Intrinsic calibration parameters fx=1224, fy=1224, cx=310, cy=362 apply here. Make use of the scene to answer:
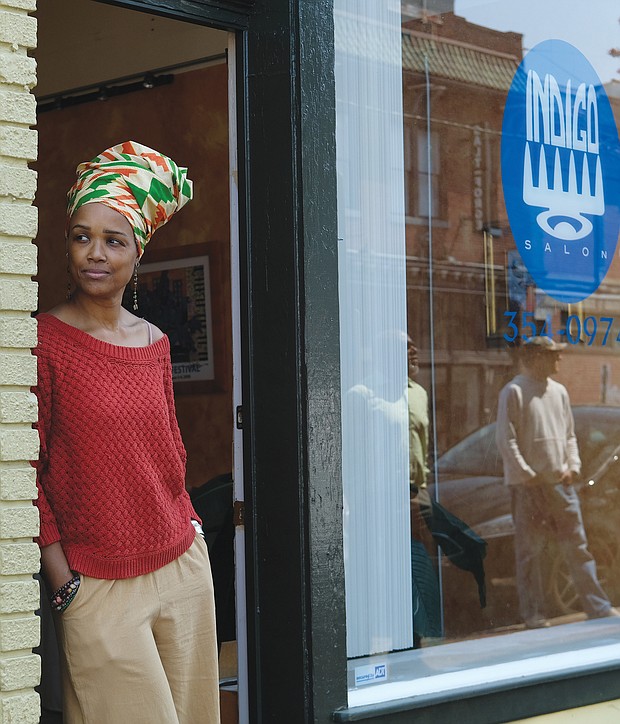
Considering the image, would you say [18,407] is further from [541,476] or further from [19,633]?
[541,476]

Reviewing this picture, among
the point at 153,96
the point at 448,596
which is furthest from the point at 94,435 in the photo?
the point at 153,96

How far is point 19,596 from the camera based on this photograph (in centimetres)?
305

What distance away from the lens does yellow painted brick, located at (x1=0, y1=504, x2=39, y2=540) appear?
3037mm

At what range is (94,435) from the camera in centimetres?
326

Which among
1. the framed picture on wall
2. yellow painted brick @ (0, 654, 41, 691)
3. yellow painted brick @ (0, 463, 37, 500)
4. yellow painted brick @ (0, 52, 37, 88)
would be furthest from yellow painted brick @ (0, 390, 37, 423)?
the framed picture on wall

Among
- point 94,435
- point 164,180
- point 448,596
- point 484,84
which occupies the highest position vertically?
point 484,84

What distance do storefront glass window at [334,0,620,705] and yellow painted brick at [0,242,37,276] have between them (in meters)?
1.44

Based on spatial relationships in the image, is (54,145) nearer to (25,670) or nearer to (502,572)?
(502,572)

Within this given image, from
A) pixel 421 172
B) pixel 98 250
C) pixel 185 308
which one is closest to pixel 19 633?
pixel 98 250

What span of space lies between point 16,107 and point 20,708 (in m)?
1.51

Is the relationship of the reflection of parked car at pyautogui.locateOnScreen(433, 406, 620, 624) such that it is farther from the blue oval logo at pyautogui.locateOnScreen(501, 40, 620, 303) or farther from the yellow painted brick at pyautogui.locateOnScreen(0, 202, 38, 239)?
the yellow painted brick at pyautogui.locateOnScreen(0, 202, 38, 239)

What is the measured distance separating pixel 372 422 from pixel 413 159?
1081 mm

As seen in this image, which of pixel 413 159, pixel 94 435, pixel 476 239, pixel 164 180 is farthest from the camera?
pixel 476 239

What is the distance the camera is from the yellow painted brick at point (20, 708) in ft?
9.90
